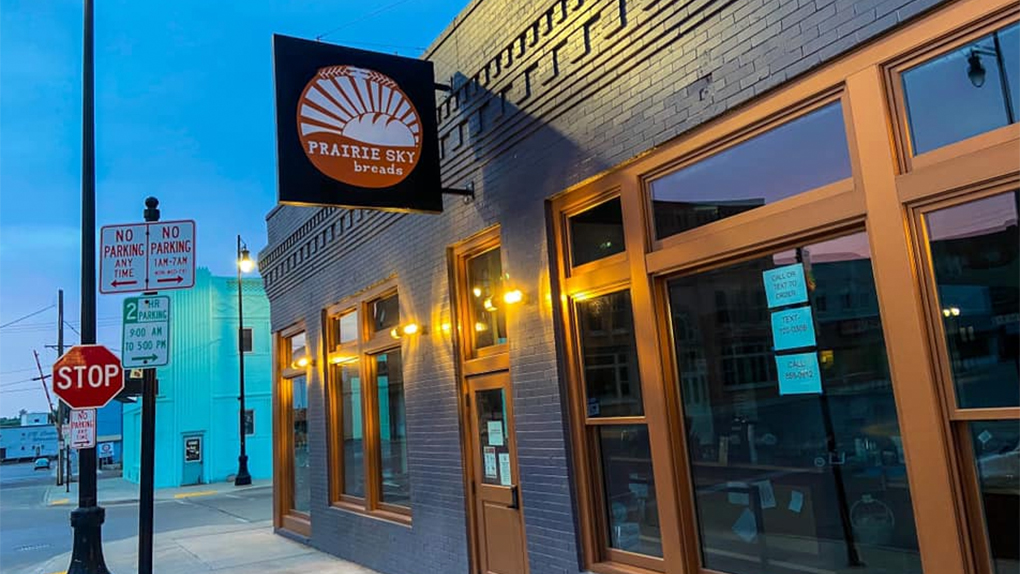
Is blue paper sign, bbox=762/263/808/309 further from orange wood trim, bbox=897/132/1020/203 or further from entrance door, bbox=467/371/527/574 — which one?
entrance door, bbox=467/371/527/574

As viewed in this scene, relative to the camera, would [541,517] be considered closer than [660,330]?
No

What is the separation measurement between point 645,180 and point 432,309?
10.5 ft

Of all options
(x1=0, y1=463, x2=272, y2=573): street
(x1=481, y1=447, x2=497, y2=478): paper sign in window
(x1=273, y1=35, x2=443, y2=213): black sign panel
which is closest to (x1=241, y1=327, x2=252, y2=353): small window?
(x1=0, y1=463, x2=272, y2=573): street

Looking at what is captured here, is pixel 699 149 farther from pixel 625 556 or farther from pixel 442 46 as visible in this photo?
pixel 442 46

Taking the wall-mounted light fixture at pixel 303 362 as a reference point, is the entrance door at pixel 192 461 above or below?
below

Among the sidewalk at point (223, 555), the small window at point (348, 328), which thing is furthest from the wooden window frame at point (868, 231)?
the sidewalk at point (223, 555)

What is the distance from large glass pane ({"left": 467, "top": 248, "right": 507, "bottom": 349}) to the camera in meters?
6.69

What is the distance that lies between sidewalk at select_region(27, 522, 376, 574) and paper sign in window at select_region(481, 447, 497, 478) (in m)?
2.99

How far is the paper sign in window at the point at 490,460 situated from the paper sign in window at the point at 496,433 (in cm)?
7

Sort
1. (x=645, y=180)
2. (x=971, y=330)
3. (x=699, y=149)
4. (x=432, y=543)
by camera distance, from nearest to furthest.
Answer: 1. (x=971, y=330)
2. (x=699, y=149)
3. (x=645, y=180)
4. (x=432, y=543)

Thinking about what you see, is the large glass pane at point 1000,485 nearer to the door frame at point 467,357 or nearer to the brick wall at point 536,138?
the brick wall at point 536,138

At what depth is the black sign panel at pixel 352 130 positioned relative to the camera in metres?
5.88

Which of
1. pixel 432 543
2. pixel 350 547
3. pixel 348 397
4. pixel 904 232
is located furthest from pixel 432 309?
pixel 904 232

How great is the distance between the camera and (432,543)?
7.45 meters
